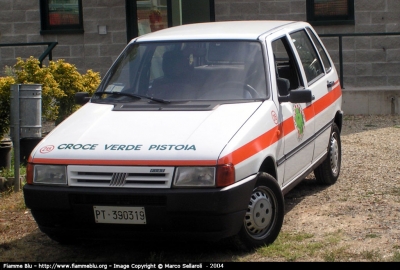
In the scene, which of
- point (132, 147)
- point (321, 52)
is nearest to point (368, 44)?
point (321, 52)

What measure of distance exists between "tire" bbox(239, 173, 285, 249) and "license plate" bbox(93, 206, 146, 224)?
0.79 metres

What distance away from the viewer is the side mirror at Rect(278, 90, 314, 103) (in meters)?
6.21

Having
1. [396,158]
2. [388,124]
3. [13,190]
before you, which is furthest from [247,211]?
[388,124]

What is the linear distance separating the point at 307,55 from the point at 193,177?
2.83 meters

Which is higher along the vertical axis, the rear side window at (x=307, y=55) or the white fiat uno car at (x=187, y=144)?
the rear side window at (x=307, y=55)

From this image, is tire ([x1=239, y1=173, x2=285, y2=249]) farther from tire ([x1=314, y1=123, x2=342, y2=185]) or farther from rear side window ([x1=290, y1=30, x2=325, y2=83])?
tire ([x1=314, y1=123, x2=342, y2=185])

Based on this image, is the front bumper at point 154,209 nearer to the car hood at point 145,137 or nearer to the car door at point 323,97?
the car hood at point 145,137

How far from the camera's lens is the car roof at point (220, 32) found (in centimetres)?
670

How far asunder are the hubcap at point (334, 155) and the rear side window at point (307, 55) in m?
0.79

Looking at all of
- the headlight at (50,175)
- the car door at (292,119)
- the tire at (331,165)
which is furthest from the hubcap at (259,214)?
the tire at (331,165)

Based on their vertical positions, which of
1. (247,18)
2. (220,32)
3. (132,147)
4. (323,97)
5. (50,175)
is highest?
(247,18)

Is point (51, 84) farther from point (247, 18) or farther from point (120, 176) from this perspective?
point (247, 18)

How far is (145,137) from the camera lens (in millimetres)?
5473

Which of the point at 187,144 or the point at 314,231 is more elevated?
the point at 187,144
